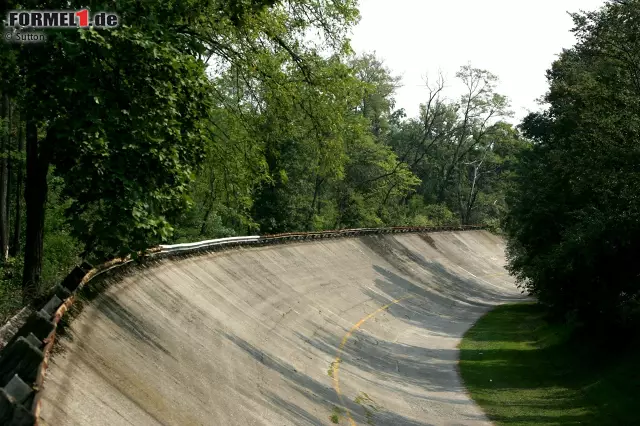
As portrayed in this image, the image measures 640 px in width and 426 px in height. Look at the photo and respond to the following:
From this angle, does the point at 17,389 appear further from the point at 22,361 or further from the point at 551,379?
the point at 551,379

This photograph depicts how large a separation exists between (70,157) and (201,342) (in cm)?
657

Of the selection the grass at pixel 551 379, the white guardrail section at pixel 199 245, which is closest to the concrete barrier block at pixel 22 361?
the white guardrail section at pixel 199 245

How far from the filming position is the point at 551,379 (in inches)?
1024

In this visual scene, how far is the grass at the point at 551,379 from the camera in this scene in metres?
21.1

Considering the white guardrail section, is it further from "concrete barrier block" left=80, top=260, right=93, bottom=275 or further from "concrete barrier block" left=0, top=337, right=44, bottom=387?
"concrete barrier block" left=0, top=337, right=44, bottom=387

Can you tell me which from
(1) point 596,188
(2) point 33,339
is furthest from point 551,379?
(2) point 33,339

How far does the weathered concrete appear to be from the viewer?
40.2 ft

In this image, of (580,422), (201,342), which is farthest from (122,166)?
(580,422)

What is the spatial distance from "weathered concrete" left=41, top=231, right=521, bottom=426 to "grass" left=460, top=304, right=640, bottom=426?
3.73ft

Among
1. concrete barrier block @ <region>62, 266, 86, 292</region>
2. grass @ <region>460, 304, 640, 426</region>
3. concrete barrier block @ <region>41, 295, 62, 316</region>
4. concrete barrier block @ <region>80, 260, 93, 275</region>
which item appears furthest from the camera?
grass @ <region>460, 304, 640, 426</region>

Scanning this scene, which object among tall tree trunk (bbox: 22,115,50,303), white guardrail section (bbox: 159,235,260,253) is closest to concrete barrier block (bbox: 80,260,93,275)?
tall tree trunk (bbox: 22,115,50,303)

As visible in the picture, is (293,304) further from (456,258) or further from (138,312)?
(456,258)

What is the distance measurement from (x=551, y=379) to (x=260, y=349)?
37.5 feet

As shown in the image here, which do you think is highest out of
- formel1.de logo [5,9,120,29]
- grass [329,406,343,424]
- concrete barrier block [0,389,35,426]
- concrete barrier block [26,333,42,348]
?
formel1.de logo [5,9,120,29]
